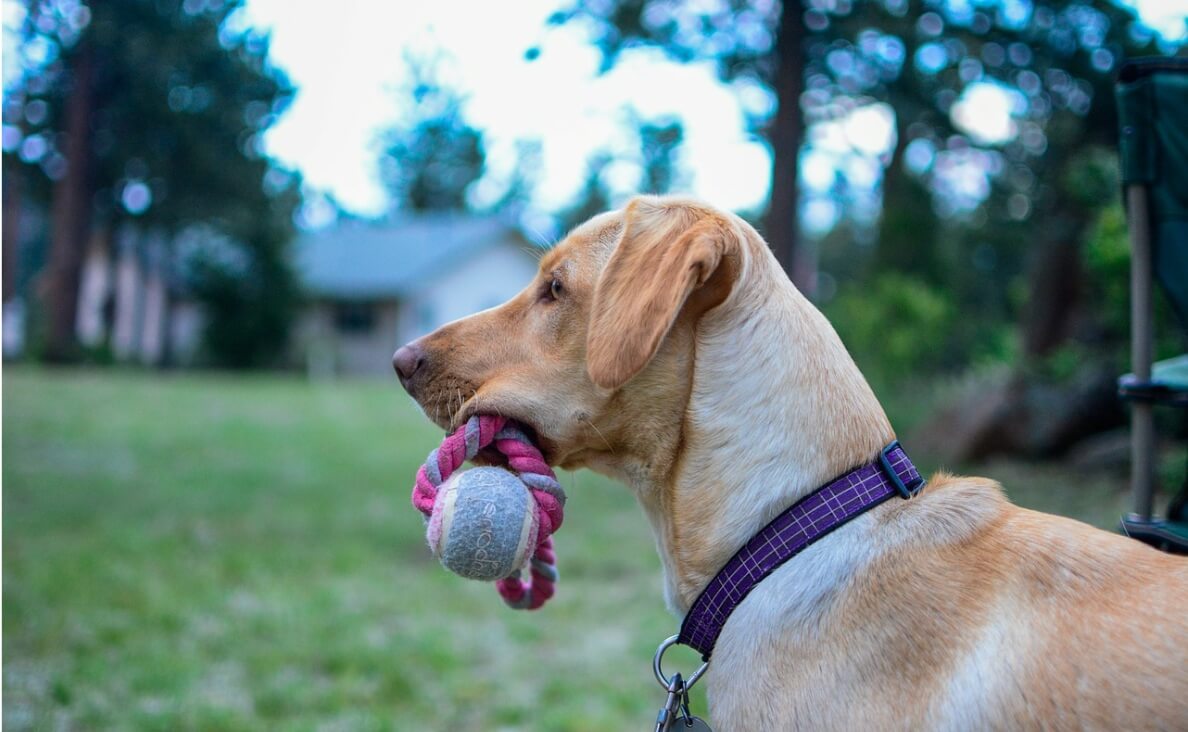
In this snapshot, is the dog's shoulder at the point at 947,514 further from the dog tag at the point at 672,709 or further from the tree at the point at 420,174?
the tree at the point at 420,174

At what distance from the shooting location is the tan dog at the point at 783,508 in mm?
1747

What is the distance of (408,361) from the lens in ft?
7.92

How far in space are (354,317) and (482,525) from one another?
3882 cm

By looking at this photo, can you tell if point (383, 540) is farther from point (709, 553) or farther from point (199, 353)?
point (199, 353)

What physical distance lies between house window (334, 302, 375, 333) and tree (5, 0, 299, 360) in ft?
24.0

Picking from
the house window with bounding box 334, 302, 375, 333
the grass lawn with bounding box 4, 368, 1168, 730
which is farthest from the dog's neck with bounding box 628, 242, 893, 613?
the house window with bounding box 334, 302, 375, 333

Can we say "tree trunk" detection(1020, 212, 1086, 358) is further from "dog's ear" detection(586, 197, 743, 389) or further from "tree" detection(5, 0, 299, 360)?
"dog's ear" detection(586, 197, 743, 389)

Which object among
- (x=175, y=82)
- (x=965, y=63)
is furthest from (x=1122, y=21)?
(x=175, y=82)

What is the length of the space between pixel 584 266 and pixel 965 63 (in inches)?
250

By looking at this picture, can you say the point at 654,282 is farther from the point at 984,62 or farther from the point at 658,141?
the point at 984,62

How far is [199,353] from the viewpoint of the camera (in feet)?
106

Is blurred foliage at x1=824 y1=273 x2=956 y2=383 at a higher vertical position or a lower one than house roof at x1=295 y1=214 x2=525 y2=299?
lower

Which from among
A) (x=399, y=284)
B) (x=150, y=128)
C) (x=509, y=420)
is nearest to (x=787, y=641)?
(x=509, y=420)

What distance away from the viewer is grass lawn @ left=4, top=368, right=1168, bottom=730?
449 cm
